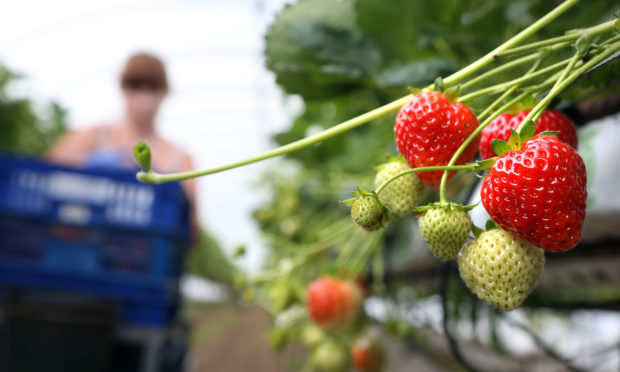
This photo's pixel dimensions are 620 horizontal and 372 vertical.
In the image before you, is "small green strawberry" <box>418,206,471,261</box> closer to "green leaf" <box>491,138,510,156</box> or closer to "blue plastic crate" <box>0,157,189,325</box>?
"green leaf" <box>491,138,510,156</box>

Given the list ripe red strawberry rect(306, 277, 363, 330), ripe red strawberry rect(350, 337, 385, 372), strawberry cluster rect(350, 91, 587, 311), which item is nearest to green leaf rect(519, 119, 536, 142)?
strawberry cluster rect(350, 91, 587, 311)

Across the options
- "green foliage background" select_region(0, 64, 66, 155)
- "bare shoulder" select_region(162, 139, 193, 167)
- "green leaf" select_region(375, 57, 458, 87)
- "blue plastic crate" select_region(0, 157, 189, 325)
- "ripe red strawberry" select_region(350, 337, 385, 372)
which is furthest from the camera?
"green foliage background" select_region(0, 64, 66, 155)

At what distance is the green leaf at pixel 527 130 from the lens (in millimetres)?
253

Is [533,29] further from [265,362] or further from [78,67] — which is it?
[78,67]

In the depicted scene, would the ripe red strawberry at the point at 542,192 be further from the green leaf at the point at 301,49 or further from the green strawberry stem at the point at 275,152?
the green leaf at the point at 301,49

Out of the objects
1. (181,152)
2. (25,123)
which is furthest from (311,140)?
(25,123)

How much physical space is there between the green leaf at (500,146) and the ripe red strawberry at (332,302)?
594mm

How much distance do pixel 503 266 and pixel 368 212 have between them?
8 cm

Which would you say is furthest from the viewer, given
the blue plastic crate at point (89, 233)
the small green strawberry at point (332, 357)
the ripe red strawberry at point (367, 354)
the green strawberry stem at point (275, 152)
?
the blue plastic crate at point (89, 233)

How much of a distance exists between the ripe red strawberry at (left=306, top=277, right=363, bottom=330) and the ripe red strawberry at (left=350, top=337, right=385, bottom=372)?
31 centimetres

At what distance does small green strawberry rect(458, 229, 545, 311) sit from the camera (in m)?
0.26

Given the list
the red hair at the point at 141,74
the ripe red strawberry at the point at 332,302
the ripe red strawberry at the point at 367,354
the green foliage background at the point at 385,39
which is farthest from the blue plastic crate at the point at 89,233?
the green foliage background at the point at 385,39

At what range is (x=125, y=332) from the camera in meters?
1.88

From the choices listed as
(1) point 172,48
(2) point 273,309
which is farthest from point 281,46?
(1) point 172,48
